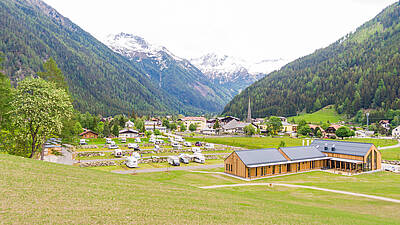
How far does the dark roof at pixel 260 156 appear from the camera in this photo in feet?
146

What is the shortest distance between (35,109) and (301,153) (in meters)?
44.7

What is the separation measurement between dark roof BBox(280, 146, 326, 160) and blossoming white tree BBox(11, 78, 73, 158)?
3835 centimetres

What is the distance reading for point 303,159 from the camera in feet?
166

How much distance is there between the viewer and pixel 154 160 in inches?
2250

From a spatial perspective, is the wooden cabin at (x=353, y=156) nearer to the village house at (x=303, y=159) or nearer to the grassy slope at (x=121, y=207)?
the village house at (x=303, y=159)

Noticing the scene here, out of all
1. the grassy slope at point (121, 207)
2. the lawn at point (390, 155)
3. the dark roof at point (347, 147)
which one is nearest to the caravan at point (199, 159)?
the dark roof at point (347, 147)

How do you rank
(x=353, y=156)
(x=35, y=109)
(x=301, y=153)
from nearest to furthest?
(x=35, y=109) → (x=353, y=156) → (x=301, y=153)

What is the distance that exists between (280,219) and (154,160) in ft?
139

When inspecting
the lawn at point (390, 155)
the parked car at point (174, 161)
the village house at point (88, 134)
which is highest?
the village house at point (88, 134)

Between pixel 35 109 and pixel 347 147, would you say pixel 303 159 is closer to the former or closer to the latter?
pixel 347 147

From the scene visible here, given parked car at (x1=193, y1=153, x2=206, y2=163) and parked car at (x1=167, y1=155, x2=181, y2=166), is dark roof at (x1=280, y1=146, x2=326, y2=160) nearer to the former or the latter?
parked car at (x1=193, y1=153, x2=206, y2=163)

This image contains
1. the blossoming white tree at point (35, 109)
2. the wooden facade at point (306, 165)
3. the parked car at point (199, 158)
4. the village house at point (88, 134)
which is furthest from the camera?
the village house at point (88, 134)

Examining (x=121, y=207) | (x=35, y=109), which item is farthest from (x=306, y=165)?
(x=35, y=109)

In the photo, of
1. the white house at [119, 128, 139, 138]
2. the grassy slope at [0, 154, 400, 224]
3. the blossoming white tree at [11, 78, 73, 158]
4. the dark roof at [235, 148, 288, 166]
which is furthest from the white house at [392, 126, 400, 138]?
the blossoming white tree at [11, 78, 73, 158]
